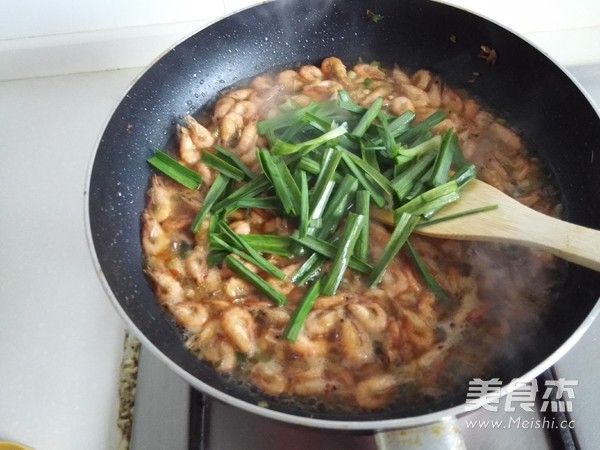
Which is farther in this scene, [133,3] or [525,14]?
[525,14]

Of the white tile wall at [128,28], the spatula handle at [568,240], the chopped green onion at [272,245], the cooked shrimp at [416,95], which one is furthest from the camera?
the white tile wall at [128,28]

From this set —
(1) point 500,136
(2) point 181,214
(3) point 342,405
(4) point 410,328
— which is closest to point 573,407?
(4) point 410,328

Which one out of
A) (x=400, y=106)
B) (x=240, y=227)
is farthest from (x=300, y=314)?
(x=400, y=106)

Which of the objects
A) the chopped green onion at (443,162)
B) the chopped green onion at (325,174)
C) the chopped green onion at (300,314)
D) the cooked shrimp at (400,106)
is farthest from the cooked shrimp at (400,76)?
the chopped green onion at (300,314)

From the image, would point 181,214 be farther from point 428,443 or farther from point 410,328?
point 428,443

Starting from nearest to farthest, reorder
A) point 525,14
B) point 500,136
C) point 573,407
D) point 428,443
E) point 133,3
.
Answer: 1. point 428,443
2. point 573,407
3. point 500,136
4. point 133,3
5. point 525,14

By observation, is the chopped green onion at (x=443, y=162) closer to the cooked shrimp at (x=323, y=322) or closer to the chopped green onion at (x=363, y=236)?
the chopped green onion at (x=363, y=236)
